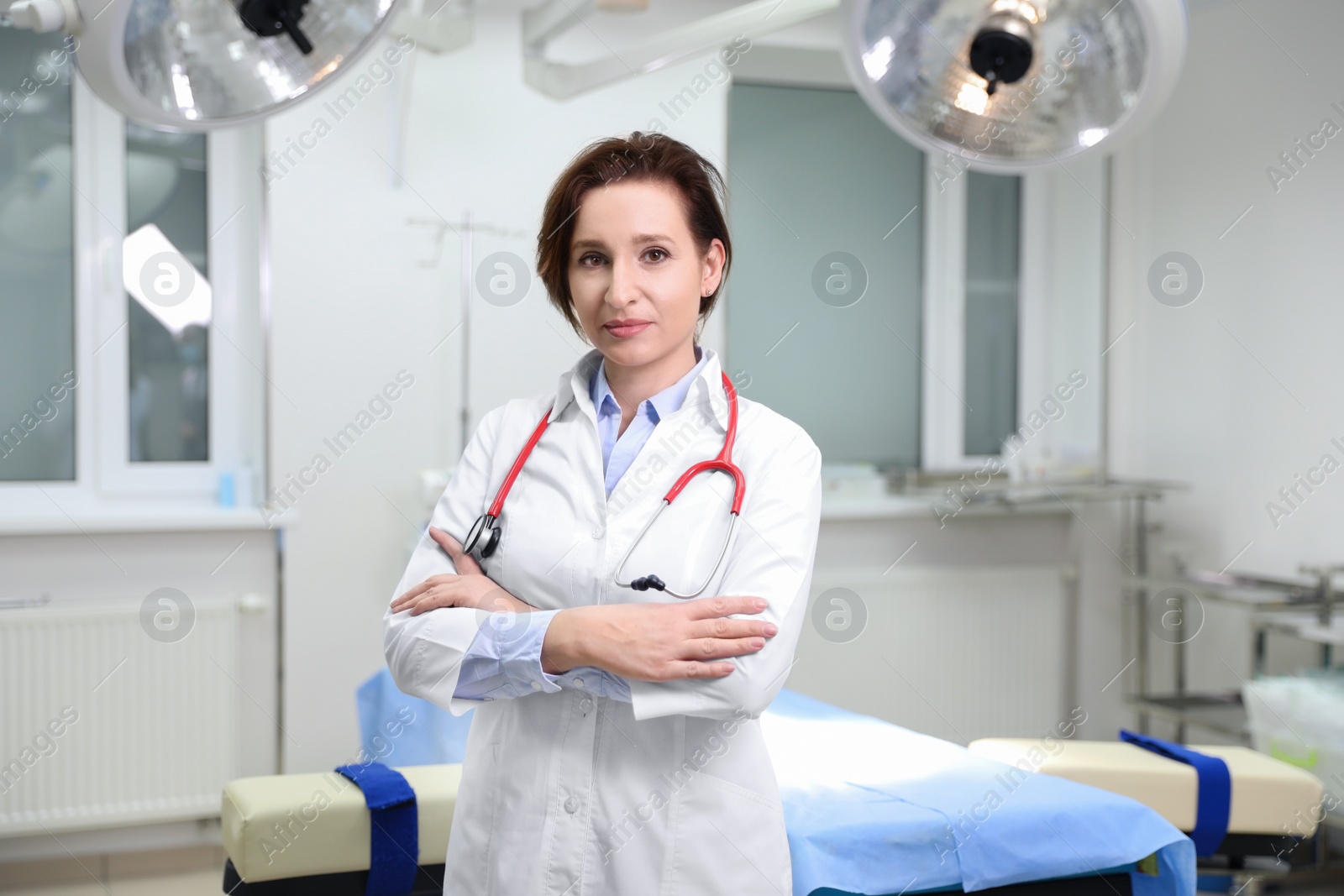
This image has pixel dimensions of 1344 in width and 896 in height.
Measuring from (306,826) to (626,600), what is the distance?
2.03 ft

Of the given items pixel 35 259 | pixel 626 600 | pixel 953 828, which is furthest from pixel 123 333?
pixel 953 828

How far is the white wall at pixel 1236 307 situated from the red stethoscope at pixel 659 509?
2403mm

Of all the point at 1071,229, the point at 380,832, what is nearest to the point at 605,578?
the point at 380,832

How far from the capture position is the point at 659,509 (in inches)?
45.6

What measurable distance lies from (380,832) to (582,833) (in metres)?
0.49

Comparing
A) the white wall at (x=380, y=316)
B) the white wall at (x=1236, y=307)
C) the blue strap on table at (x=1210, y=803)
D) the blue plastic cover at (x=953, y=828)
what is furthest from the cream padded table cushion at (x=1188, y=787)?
the white wall at (x=380, y=316)

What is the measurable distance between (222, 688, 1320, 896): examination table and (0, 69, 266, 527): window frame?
166cm

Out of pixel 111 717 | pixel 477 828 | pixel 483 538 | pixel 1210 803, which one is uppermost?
pixel 483 538

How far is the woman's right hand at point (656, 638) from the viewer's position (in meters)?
1.05

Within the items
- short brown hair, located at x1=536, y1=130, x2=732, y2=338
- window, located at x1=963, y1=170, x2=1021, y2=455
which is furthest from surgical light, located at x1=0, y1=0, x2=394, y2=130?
window, located at x1=963, y1=170, x2=1021, y2=455

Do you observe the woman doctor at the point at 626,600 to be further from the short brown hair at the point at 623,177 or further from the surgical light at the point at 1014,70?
the surgical light at the point at 1014,70

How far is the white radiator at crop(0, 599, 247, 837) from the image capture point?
8.84 feet

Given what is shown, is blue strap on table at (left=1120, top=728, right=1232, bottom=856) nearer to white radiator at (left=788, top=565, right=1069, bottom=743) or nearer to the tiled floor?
white radiator at (left=788, top=565, right=1069, bottom=743)

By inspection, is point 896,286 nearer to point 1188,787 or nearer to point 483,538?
point 1188,787
